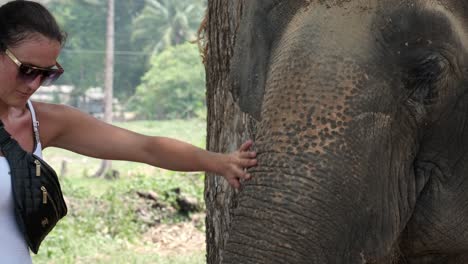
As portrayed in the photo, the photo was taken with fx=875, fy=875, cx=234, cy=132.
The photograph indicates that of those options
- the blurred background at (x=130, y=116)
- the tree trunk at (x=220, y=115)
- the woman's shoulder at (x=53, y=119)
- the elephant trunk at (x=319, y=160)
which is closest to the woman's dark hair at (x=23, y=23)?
the woman's shoulder at (x=53, y=119)

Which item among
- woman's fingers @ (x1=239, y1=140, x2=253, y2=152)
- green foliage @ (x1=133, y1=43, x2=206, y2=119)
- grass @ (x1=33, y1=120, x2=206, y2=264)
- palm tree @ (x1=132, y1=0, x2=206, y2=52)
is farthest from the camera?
palm tree @ (x1=132, y1=0, x2=206, y2=52)

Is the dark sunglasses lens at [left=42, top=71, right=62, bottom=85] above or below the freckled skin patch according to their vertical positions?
below

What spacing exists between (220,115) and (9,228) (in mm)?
1603

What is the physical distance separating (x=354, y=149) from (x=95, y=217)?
8.85 m

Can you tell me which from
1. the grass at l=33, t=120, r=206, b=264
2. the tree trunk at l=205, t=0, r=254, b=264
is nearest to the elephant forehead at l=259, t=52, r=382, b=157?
the tree trunk at l=205, t=0, r=254, b=264

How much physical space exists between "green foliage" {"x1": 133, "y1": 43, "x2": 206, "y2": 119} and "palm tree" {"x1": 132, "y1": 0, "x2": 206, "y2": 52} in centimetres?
870

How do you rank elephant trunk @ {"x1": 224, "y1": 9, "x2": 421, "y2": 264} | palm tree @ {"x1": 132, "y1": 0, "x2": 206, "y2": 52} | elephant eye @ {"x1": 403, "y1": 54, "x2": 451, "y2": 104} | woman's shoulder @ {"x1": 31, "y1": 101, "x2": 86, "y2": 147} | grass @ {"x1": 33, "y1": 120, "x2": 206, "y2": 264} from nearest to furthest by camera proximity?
elephant trunk @ {"x1": 224, "y1": 9, "x2": 421, "y2": 264} < elephant eye @ {"x1": 403, "y1": 54, "x2": 451, "y2": 104} < woman's shoulder @ {"x1": 31, "y1": 101, "x2": 86, "y2": 147} < grass @ {"x1": 33, "y1": 120, "x2": 206, "y2": 264} < palm tree @ {"x1": 132, "y1": 0, "x2": 206, "y2": 52}

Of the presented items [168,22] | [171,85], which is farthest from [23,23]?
[168,22]

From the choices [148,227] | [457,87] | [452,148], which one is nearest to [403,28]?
[457,87]

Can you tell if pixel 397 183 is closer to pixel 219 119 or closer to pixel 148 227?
pixel 219 119

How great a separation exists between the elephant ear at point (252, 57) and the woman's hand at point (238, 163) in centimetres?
17

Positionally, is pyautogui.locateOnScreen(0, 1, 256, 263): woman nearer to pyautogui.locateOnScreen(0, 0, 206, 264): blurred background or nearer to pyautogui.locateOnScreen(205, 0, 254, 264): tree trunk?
pyautogui.locateOnScreen(205, 0, 254, 264): tree trunk

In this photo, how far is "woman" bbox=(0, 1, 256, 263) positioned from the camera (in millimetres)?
2594

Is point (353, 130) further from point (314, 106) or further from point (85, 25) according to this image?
point (85, 25)
